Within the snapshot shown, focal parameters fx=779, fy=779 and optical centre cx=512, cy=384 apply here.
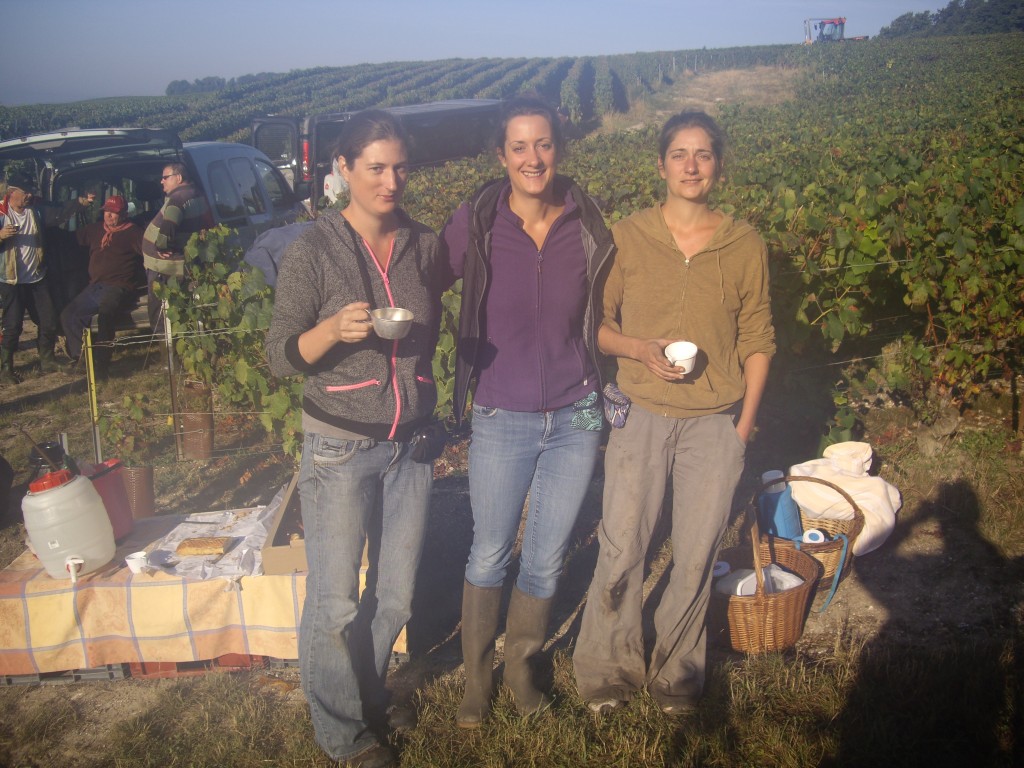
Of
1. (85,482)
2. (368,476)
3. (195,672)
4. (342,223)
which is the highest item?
(342,223)

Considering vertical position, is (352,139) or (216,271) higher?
(352,139)

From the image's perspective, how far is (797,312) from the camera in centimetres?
396

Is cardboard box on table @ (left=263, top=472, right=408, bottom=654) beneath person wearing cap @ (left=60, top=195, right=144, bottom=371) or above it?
beneath

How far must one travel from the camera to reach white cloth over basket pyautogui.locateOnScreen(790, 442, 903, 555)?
3.51 meters

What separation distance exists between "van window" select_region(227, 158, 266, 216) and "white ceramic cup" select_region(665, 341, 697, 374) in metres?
7.19

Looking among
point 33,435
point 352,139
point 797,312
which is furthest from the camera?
point 33,435

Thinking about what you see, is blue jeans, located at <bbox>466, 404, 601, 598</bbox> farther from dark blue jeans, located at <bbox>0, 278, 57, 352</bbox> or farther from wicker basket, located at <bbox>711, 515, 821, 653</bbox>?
dark blue jeans, located at <bbox>0, 278, 57, 352</bbox>

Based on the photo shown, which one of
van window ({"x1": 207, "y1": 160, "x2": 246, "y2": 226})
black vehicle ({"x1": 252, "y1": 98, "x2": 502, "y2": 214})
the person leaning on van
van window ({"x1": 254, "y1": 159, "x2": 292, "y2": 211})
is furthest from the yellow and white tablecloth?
black vehicle ({"x1": 252, "y1": 98, "x2": 502, "y2": 214})

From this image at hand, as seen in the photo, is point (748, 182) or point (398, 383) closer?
point (398, 383)

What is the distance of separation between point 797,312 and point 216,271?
3483mm

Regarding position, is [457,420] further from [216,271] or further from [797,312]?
[216,271]

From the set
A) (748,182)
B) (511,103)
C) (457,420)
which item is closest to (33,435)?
(457,420)

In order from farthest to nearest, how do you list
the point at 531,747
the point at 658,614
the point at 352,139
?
the point at 658,614, the point at 531,747, the point at 352,139

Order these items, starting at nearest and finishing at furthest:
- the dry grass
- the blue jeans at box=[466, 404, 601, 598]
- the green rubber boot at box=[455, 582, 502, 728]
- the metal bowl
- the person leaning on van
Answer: the metal bowl < the blue jeans at box=[466, 404, 601, 598] < the green rubber boot at box=[455, 582, 502, 728] < the person leaning on van < the dry grass
